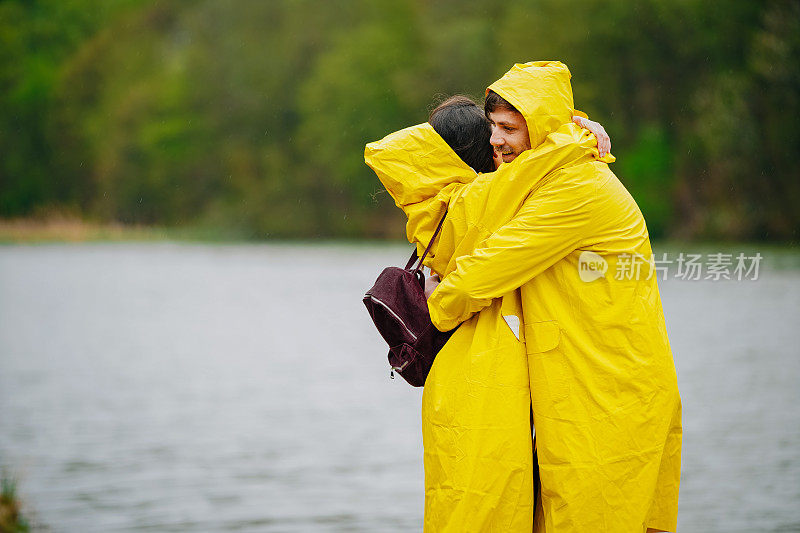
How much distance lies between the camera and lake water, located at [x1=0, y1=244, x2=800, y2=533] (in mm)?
5988

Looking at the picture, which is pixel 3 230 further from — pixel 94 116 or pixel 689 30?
pixel 689 30

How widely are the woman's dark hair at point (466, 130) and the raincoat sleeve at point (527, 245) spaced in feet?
1.04

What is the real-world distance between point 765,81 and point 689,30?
7345 millimetres

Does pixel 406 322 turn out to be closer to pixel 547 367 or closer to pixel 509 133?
pixel 547 367

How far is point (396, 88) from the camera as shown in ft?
149

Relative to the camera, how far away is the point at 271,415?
869cm

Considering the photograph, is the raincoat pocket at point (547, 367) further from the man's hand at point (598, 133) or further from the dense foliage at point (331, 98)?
the dense foliage at point (331, 98)

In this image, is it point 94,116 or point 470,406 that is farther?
point 94,116

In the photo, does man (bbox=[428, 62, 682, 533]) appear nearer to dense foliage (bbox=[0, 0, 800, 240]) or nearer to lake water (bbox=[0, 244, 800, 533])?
lake water (bbox=[0, 244, 800, 533])

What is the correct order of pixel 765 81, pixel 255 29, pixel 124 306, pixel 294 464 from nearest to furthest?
pixel 294 464, pixel 124 306, pixel 765 81, pixel 255 29

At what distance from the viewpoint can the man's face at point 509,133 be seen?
8.59 ft

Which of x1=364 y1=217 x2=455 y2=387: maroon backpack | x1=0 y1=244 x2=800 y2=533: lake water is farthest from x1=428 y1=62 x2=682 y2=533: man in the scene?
x1=0 y1=244 x2=800 y2=533: lake water

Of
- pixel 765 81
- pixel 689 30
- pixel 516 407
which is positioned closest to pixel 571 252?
pixel 516 407

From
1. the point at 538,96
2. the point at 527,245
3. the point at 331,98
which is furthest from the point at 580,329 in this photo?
Answer: the point at 331,98
